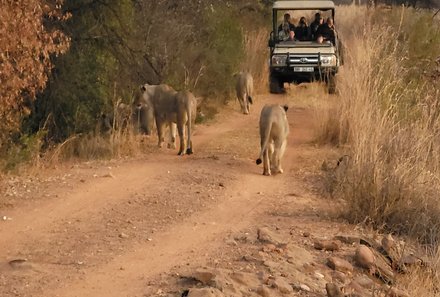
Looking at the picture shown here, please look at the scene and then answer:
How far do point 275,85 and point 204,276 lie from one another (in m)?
14.2

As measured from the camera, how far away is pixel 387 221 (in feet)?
31.4

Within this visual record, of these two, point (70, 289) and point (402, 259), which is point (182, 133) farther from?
point (70, 289)

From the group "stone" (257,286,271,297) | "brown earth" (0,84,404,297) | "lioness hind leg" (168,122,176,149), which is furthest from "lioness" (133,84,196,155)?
"stone" (257,286,271,297)

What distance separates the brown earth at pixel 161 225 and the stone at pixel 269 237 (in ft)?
0.23

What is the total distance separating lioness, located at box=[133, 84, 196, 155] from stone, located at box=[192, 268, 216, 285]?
6.65 metres

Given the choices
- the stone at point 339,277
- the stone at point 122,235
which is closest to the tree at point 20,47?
the stone at point 122,235

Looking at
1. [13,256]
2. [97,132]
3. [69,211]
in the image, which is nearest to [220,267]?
[13,256]

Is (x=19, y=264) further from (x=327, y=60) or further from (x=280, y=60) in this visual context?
(x=280, y=60)

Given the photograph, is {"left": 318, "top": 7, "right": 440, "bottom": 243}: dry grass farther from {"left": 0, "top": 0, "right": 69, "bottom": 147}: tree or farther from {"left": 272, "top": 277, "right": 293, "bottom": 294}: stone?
{"left": 0, "top": 0, "right": 69, "bottom": 147}: tree

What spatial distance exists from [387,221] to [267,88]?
14.0 metres

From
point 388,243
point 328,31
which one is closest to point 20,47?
point 388,243

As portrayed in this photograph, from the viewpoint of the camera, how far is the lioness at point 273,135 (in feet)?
40.0

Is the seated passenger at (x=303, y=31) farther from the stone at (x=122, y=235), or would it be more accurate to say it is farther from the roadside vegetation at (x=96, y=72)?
the stone at (x=122, y=235)

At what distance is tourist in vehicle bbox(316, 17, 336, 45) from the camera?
19.7m
